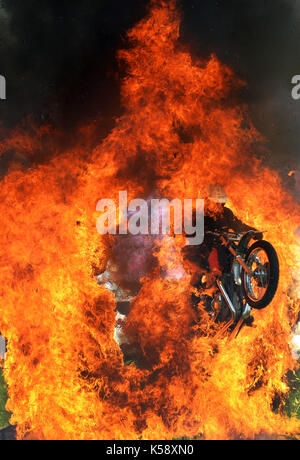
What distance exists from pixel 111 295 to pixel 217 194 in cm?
325

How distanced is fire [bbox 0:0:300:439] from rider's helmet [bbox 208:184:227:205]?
205 mm

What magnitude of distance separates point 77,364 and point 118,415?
44.2 inches

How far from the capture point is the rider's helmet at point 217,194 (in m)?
5.73

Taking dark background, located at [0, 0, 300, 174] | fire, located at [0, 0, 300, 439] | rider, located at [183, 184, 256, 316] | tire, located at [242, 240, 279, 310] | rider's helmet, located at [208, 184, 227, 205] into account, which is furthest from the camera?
rider, located at [183, 184, 256, 316]

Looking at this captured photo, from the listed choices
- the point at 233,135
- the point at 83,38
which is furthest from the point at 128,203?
the point at 83,38

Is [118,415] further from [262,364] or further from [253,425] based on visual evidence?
[262,364]

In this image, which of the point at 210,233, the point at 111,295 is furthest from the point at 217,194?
the point at 111,295

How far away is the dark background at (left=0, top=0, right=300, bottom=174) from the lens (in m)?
5.03

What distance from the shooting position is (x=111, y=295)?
533 cm

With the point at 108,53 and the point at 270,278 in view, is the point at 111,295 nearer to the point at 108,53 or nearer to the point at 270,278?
the point at 270,278

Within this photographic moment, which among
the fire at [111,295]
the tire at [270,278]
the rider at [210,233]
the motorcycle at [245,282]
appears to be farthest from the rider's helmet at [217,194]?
the tire at [270,278]

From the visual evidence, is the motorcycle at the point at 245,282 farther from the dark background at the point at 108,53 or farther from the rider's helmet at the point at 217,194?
the dark background at the point at 108,53

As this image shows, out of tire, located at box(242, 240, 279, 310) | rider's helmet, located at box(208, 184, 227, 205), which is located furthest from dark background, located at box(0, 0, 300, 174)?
tire, located at box(242, 240, 279, 310)

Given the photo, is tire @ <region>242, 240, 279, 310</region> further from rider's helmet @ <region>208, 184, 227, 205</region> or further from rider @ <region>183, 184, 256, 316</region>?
rider's helmet @ <region>208, 184, 227, 205</region>
